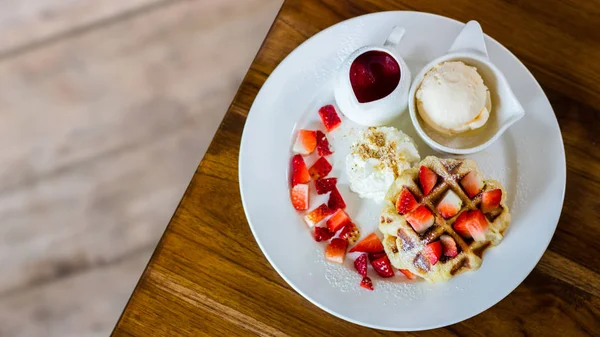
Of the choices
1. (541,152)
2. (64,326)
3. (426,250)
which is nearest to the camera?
(426,250)

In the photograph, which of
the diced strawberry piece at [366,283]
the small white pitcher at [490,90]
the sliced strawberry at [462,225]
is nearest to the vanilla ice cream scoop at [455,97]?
the small white pitcher at [490,90]

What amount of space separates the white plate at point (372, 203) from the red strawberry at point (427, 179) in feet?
0.48

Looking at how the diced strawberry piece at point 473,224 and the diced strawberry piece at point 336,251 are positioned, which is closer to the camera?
the diced strawberry piece at point 473,224

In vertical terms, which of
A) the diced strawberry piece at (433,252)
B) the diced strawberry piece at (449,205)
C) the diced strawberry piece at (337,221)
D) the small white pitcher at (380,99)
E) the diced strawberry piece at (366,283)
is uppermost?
the small white pitcher at (380,99)

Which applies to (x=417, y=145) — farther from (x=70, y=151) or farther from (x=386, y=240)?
(x=70, y=151)

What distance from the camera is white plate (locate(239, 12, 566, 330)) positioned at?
163 centimetres

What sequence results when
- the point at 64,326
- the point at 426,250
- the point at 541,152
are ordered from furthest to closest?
1. the point at 64,326
2. the point at 541,152
3. the point at 426,250

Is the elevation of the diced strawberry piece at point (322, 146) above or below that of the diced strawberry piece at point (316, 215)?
above

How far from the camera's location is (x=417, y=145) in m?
1.75

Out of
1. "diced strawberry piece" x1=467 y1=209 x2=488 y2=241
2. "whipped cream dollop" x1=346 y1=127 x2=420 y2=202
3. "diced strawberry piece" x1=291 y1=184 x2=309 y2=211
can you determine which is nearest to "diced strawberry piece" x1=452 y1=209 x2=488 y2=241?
"diced strawberry piece" x1=467 y1=209 x2=488 y2=241

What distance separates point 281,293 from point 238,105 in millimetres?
559

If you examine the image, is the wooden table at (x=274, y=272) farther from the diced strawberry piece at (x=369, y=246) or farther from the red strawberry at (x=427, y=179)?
the red strawberry at (x=427, y=179)

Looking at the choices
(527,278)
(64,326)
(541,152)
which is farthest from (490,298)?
(64,326)

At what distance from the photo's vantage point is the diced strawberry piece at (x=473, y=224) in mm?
1549
